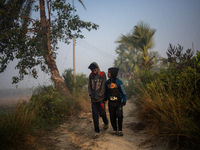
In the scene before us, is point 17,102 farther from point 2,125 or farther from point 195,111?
point 195,111

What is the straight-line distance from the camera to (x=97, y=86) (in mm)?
4492

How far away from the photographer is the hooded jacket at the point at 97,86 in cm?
440

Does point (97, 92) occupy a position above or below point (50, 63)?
below

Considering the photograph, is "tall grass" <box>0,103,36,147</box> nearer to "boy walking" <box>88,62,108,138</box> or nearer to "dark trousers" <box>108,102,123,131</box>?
"boy walking" <box>88,62,108,138</box>

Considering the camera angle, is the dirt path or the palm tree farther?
the palm tree

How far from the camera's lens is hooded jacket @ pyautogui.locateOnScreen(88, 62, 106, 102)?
4.40 meters

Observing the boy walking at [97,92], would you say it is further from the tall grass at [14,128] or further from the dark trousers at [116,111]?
the tall grass at [14,128]

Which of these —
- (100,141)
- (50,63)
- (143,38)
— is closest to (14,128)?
(100,141)

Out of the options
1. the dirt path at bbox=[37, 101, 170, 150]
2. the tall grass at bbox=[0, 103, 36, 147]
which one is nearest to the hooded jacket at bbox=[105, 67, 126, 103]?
the dirt path at bbox=[37, 101, 170, 150]

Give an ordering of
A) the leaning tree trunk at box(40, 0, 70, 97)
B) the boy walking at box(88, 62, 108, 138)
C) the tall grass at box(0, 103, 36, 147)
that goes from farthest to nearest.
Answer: the leaning tree trunk at box(40, 0, 70, 97), the boy walking at box(88, 62, 108, 138), the tall grass at box(0, 103, 36, 147)

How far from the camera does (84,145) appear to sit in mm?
3705

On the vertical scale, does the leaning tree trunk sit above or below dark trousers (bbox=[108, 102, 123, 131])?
above

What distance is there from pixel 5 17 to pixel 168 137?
891 cm

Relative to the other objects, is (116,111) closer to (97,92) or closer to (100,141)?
(97,92)
